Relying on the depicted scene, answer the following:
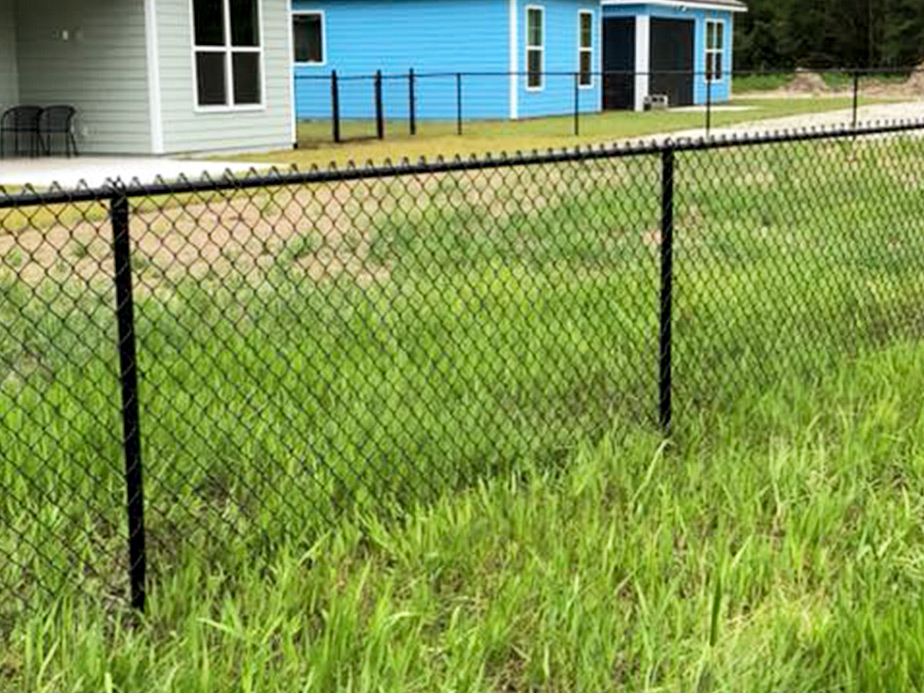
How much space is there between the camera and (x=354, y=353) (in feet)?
18.9

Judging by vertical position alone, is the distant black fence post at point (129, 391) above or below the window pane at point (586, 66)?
below

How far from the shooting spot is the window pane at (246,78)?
1766 cm

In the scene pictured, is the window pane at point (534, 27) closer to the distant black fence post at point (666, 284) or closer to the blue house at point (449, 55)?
the blue house at point (449, 55)

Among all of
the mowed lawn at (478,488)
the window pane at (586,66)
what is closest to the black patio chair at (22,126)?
the mowed lawn at (478,488)

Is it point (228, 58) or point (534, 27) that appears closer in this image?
point (228, 58)

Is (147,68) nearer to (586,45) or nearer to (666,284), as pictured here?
(666,284)

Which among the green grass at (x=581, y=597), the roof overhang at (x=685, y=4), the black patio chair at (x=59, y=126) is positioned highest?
the roof overhang at (x=685, y=4)

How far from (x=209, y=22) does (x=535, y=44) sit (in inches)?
463

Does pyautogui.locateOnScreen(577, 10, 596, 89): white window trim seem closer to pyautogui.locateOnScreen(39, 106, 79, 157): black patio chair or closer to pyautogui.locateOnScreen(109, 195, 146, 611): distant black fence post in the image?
pyautogui.locateOnScreen(39, 106, 79, 157): black patio chair

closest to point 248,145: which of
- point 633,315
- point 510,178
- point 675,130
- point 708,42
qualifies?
point 510,178

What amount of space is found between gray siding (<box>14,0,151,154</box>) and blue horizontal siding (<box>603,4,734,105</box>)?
18463 mm

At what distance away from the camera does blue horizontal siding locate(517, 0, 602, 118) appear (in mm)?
26797

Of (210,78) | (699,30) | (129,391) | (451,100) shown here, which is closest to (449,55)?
(451,100)

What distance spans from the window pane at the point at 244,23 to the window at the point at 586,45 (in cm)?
1308
